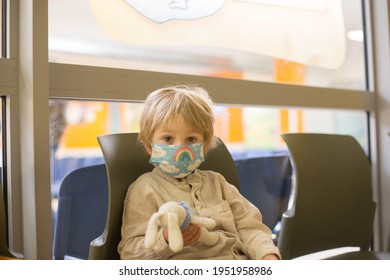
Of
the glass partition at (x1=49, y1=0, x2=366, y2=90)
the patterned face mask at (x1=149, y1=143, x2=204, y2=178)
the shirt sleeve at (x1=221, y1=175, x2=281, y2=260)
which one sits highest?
the glass partition at (x1=49, y1=0, x2=366, y2=90)

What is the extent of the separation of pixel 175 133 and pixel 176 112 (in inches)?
2.5

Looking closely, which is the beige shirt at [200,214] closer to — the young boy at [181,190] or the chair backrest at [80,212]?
the young boy at [181,190]

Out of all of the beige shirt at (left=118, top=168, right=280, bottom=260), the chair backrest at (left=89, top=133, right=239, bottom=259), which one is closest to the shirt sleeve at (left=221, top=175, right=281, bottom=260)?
the beige shirt at (left=118, top=168, right=280, bottom=260)

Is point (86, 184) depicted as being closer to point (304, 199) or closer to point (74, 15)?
point (74, 15)

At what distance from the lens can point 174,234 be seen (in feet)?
3.82

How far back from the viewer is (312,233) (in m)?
1.87

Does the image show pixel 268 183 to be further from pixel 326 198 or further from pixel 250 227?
pixel 250 227

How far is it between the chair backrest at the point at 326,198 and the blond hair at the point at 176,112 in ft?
1.89

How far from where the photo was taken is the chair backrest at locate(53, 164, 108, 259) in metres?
1.69

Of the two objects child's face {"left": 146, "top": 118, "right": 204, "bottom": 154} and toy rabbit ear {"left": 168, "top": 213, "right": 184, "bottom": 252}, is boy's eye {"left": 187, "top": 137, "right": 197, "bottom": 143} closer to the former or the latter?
child's face {"left": 146, "top": 118, "right": 204, "bottom": 154}

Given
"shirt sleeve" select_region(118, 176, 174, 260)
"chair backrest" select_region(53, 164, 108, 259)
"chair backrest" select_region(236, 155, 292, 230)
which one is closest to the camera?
"shirt sleeve" select_region(118, 176, 174, 260)

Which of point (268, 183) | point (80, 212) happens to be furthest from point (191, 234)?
point (268, 183)

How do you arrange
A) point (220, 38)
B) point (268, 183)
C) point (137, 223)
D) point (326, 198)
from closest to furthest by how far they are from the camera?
1. point (137, 223)
2. point (326, 198)
3. point (220, 38)
4. point (268, 183)

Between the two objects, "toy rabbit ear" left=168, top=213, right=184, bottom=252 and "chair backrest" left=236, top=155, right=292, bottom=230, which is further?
"chair backrest" left=236, top=155, right=292, bottom=230
